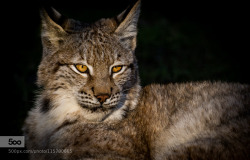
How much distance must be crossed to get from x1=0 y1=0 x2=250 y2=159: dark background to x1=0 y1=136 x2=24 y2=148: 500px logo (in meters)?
0.23

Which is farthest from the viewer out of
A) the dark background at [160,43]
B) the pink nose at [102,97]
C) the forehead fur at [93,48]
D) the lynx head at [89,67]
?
the dark background at [160,43]

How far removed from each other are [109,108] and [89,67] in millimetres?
600

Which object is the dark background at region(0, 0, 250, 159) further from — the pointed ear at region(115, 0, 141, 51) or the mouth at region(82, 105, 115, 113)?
the pointed ear at region(115, 0, 141, 51)

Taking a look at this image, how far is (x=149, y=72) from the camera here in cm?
820

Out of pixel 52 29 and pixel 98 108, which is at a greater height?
pixel 52 29

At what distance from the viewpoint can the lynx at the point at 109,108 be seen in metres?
4.00

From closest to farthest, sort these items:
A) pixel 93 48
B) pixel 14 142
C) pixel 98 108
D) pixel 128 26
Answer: pixel 98 108 < pixel 93 48 < pixel 128 26 < pixel 14 142

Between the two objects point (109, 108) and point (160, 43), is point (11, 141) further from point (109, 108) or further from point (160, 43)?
point (160, 43)

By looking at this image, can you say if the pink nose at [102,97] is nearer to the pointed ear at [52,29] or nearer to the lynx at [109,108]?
the lynx at [109,108]

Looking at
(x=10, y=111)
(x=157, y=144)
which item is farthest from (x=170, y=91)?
(x=10, y=111)

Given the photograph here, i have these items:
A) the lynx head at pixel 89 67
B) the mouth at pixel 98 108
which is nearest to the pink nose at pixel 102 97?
the lynx head at pixel 89 67


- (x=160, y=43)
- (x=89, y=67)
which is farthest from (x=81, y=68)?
(x=160, y=43)

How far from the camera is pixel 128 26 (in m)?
4.64

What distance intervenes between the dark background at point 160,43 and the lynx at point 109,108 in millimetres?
1174
